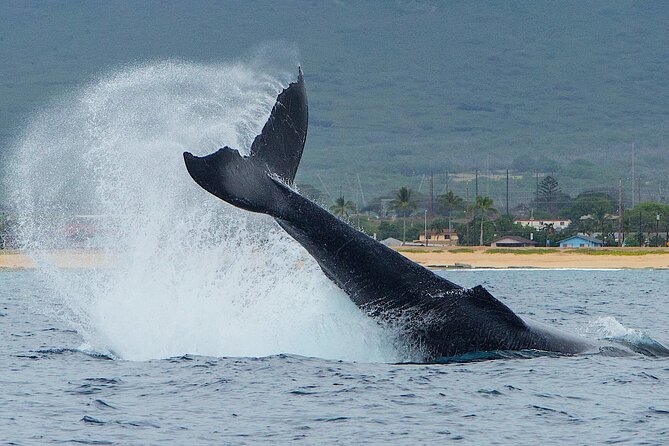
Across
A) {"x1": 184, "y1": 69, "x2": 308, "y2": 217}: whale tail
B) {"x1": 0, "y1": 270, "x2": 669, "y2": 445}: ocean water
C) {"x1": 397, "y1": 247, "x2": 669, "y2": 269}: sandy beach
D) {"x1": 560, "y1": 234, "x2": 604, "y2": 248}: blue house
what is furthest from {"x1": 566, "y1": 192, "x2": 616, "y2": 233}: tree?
{"x1": 184, "y1": 69, "x2": 308, "y2": 217}: whale tail

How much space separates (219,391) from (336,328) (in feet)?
8.27

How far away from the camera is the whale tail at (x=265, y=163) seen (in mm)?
10633

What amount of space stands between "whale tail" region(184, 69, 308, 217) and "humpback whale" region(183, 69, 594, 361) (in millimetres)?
10

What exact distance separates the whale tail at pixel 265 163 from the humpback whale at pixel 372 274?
1 cm

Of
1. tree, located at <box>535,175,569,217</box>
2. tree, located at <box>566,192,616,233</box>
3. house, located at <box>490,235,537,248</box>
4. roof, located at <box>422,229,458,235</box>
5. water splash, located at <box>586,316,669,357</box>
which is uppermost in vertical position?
tree, located at <box>535,175,569,217</box>

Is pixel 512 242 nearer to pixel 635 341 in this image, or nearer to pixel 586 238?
pixel 586 238

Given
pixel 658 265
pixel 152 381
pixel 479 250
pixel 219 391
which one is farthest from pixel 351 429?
pixel 479 250

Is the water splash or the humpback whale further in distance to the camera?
the water splash

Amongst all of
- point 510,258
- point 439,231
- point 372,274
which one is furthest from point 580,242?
point 372,274

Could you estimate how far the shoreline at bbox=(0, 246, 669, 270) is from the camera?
6450 cm

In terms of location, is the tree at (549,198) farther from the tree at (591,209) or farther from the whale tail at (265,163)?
the whale tail at (265,163)

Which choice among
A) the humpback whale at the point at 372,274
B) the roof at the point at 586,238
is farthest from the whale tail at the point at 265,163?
the roof at the point at 586,238

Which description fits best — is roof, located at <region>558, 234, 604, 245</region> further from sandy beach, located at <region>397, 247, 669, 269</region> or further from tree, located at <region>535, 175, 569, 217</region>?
tree, located at <region>535, 175, 569, 217</region>

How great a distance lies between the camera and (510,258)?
71125mm
